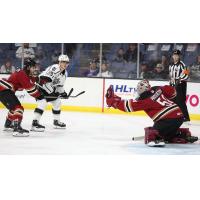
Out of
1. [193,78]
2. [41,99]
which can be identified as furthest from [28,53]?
[41,99]

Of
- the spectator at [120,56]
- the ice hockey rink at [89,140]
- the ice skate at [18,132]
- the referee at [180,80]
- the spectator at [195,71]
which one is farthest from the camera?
the spectator at [120,56]

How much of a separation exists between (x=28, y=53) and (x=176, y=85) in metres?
3.50

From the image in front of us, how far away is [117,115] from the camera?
7668mm

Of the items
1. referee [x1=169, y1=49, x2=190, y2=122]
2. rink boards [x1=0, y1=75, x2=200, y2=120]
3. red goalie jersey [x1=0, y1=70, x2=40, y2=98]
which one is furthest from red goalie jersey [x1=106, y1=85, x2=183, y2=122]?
rink boards [x1=0, y1=75, x2=200, y2=120]

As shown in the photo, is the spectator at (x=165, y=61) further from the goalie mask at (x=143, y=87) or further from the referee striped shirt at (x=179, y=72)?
the goalie mask at (x=143, y=87)

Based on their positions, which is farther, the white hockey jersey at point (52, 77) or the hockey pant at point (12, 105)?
the white hockey jersey at point (52, 77)

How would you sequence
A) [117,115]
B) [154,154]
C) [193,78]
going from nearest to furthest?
[154,154]
[117,115]
[193,78]

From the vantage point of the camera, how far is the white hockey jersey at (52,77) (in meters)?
5.92

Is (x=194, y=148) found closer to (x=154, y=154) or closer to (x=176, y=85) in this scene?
(x=154, y=154)

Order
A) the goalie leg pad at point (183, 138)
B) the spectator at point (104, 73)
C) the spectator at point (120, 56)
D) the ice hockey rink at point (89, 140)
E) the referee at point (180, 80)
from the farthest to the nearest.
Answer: the spectator at point (120, 56) < the spectator at point (104, 73) < the referee at point (180, 80) < the goalie leg pad at point (183, 138) < the ice hockey rink at point (89, 140)

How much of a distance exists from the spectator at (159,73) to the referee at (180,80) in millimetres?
1689

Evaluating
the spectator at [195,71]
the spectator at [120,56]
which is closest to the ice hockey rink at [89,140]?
the spectator at [195,71]

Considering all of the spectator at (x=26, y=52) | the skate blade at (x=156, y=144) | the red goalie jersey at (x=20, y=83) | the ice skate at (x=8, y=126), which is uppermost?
the spectator at (x=26, y=52)

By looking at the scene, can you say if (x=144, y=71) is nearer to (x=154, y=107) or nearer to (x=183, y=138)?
(x=183, y=138)
